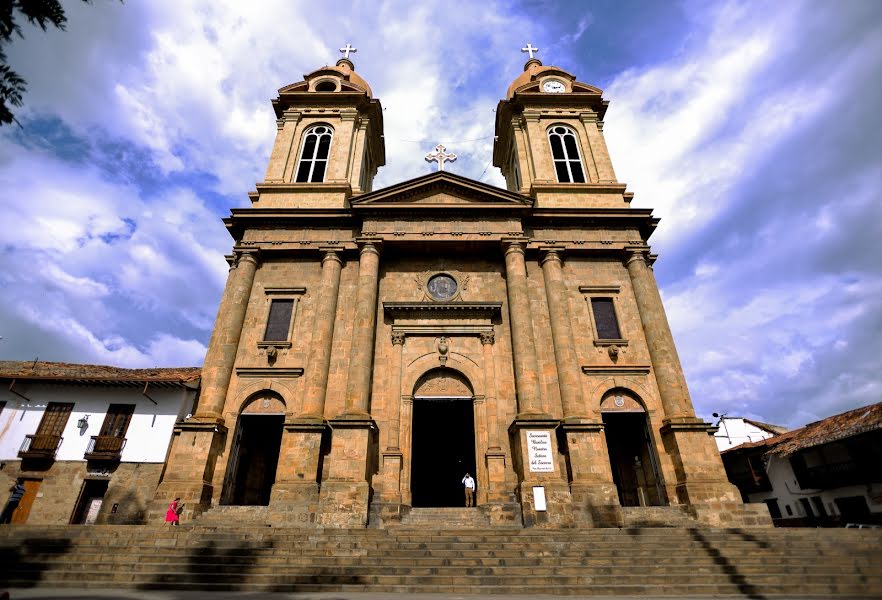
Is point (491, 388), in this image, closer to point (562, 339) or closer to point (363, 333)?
point (562, 339)

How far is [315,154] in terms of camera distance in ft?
80.3

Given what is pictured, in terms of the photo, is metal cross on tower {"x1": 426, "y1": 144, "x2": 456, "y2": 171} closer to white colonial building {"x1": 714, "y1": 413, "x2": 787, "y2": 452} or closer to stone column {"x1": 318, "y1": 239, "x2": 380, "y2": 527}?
stone column {"x1": 318, "y1": 239, "x2": 380, "y2": 527}

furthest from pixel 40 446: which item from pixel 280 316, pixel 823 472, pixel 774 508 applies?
pixel 774 508

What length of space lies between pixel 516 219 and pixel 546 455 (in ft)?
34.4

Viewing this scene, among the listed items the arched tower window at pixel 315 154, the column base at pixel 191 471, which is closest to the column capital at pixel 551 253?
the arched tower window at pixel 315 154

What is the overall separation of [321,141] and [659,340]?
2028cm

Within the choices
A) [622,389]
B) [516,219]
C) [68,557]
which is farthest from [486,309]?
[68,557]

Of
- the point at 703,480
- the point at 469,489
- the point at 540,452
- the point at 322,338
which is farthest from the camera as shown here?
the point at 322,338

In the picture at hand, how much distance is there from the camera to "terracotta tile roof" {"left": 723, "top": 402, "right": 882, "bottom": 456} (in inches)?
794

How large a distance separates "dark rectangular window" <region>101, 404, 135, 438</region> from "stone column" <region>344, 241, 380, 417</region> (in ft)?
38.8

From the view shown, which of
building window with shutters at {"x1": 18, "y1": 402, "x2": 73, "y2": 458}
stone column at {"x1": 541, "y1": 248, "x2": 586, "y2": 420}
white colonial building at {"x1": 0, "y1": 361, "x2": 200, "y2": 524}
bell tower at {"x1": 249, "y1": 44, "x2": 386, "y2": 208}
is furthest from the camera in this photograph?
bell tower at {"x1": 249, "y1": 44, "x2": 386, "y2": 208}

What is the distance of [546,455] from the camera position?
15.1m

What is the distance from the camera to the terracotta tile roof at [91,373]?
2081 cm

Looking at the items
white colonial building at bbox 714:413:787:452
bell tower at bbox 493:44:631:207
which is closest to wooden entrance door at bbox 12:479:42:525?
bell tower at bbox 493:44:631:207
